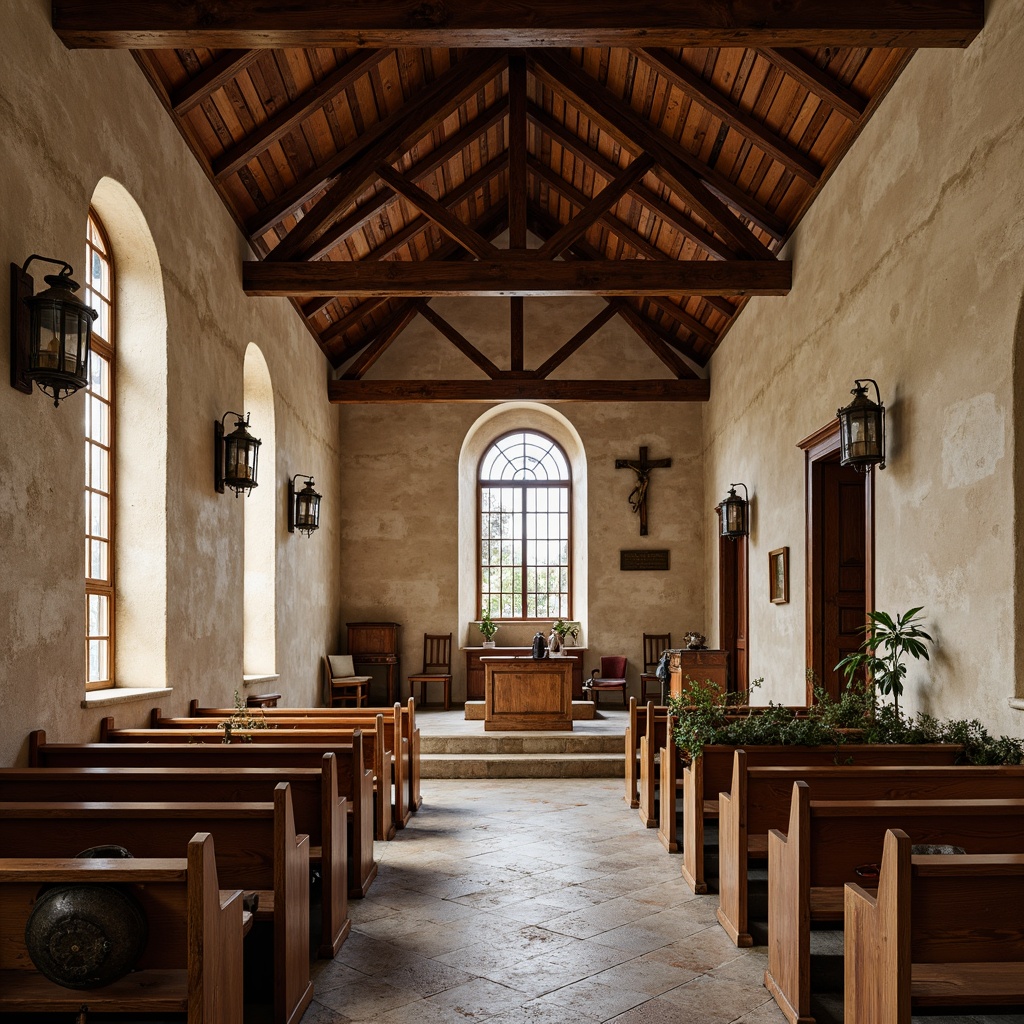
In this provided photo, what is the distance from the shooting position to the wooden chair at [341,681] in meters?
11.0

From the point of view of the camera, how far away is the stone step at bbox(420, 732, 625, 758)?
8891 mm

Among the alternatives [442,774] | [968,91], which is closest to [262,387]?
[442,774]

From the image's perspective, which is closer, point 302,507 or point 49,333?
point 49,333

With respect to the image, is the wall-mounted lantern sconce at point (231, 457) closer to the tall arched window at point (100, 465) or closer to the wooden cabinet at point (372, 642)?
the tall arched window at point (100, 465)

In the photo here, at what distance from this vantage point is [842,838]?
3.21 metres

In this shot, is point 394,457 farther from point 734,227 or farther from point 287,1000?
point 287,1000

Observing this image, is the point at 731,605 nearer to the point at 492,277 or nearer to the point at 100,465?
the point at 492,277

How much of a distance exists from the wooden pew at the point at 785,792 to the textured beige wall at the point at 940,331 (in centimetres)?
60

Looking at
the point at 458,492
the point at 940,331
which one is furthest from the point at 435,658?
the point at 940,331

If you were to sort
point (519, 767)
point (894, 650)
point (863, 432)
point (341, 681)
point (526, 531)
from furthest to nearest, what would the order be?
point (526, 531) < point (341, 681) < point (519, 767) < point (863, 432) < point (894, 650)

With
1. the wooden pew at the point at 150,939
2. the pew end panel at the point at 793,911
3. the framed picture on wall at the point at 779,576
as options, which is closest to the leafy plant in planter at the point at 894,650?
the pew end panel at the point at 793,911

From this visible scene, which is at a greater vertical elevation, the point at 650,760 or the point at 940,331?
the point at 940,331

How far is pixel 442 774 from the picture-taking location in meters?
8.46

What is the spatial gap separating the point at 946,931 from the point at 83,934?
205 cm
